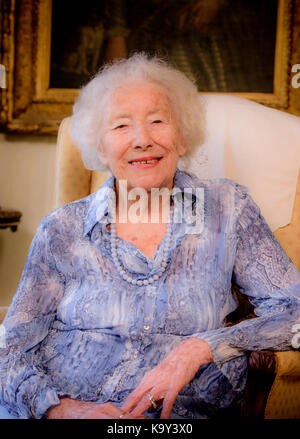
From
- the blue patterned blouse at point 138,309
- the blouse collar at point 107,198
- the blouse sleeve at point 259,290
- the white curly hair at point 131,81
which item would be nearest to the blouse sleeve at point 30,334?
the blue patterned blouse at point 138,309

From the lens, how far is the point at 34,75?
1.74 m

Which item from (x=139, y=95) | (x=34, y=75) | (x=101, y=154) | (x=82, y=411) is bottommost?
(x=82, y=411)

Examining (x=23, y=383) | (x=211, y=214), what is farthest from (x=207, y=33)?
(x=23, y=383)

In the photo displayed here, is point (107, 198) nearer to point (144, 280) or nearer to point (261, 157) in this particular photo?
point (144, 280)

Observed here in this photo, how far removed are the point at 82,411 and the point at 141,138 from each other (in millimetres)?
575

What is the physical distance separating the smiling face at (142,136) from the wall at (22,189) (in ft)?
2.04

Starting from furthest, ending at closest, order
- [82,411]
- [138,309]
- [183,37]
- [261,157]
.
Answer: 1. [183,37]
2. [261,157]
3. [138,309]
4. [82,411]

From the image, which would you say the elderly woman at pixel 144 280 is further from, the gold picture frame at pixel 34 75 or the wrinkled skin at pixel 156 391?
the gold picture frame at pixel 34 75

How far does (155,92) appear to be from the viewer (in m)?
1.12

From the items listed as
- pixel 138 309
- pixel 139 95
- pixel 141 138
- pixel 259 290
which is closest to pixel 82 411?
pixel 138 309

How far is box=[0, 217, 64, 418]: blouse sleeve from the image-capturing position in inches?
36.6

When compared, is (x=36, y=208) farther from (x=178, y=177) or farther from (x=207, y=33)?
(x=207, y=33)
